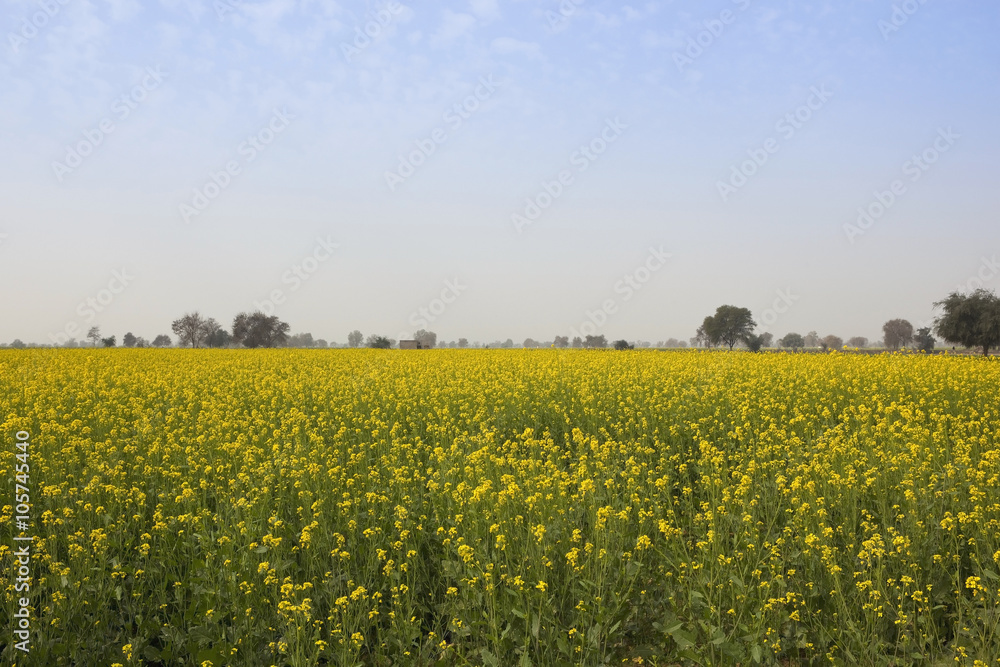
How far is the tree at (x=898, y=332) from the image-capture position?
149712 millimetres

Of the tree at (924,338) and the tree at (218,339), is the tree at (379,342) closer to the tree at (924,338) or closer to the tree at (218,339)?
the tree at (218,339)

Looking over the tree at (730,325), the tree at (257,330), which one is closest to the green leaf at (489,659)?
the tree at (257,330)

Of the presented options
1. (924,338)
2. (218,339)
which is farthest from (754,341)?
(218,339)

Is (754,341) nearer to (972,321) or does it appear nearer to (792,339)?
(972,321)

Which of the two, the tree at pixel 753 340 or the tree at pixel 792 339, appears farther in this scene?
the tree at pixel 792 339

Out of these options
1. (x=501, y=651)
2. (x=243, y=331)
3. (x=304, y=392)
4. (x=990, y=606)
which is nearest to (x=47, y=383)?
(x=304, y=392)

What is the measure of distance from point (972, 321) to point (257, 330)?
90.7 meters

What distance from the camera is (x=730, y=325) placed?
372ft

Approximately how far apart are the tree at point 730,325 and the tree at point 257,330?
77.9 metres

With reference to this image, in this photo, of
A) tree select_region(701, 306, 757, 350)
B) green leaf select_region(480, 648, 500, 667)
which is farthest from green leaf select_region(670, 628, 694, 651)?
tree select_region(701, 306, 757, 350)

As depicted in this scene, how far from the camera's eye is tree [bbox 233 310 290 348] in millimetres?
96812

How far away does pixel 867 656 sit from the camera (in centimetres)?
467

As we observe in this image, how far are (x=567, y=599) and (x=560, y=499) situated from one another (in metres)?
1.08

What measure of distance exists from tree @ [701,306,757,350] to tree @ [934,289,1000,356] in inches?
2182
